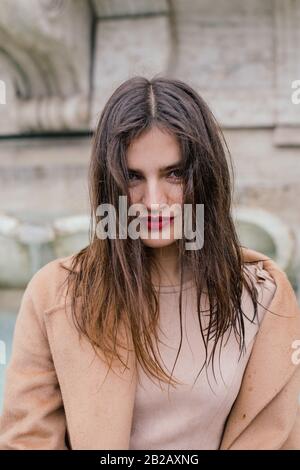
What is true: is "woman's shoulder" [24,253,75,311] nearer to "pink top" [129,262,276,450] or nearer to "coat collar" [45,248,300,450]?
"coat collar" [45,248,300,450]

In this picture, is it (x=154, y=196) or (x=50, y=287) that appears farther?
(x=50, y=287)

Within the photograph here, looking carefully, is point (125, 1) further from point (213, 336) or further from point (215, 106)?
point (213, 336)

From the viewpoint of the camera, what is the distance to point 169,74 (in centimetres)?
349

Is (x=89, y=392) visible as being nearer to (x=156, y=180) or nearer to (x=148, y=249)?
(x=148, y=249)

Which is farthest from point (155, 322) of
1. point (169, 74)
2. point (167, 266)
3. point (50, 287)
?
point (169, 74)

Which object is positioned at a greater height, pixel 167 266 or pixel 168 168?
pixel 168 168

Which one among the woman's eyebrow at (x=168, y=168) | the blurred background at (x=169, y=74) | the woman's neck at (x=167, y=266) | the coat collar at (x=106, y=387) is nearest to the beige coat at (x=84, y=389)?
the coat collar at (x=106, y=387)

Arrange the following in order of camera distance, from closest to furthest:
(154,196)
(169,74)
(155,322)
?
(154,196) < (155,322) < (169,74)

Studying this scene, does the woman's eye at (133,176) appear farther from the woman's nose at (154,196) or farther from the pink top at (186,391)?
the pink top at (186,391)

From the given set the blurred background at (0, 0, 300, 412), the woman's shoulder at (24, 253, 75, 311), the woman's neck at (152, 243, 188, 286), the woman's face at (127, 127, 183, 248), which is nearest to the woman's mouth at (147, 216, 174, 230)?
the woman's face at (127, 127, 183, 248)

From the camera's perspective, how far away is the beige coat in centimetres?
145

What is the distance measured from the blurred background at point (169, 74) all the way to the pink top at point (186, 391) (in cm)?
177

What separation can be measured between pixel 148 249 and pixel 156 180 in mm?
192
